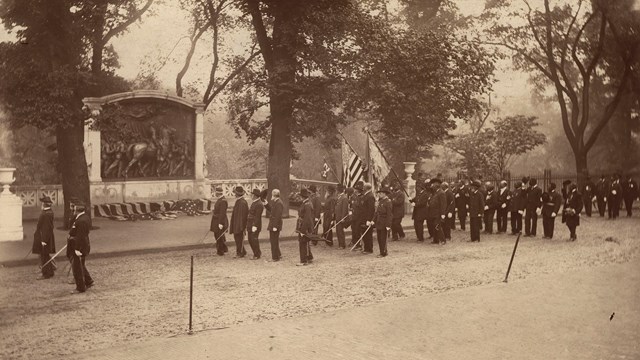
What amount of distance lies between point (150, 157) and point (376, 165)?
10602 millimetres

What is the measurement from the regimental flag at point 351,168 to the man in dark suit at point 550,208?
5344 mm

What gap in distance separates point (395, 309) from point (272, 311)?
188cm

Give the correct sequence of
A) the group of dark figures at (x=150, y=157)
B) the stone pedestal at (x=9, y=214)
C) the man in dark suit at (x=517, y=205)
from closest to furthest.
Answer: the stone pedestal at (x=9, y=214) → the man in dark suit at (x=517, y=205) → the group of dark figures at (x=150, y=157)

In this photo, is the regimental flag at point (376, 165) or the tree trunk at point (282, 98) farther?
the tree trunk at point (282, 98)

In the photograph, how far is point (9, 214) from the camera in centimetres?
1745

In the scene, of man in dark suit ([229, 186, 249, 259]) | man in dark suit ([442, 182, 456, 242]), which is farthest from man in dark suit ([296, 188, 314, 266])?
man in dark suit ([442, 182, 456, 242])

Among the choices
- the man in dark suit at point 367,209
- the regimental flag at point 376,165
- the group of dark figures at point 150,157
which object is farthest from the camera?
the group of dark figures at point 150,157

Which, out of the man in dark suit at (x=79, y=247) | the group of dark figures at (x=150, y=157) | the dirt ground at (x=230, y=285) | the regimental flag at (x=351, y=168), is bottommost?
the dirt ground at (x=230, y=285)

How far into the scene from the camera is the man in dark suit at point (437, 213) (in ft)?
58.6

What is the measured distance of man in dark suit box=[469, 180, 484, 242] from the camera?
60.5 ft

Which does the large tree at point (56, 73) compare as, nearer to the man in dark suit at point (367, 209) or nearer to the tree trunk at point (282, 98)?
the tree trunk at point (282, 98)

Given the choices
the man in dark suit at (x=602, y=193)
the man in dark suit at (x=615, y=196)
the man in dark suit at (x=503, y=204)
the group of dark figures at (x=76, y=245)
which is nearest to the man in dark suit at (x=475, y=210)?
the man in dark suit at (x=503, y=204)

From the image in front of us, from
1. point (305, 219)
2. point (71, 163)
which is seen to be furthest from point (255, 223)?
point (71, 163)

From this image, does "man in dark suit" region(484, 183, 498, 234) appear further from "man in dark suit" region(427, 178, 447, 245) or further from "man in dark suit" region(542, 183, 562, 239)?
"man in dark suit" region(427, 178, 447, 245)
